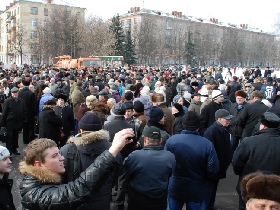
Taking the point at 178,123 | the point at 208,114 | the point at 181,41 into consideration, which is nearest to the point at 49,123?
the point at 178,123

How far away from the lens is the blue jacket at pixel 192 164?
13.1 feet

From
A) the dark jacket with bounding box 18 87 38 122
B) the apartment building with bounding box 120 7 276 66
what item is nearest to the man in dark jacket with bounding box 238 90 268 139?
the dark jacket with bounding box 18 87 38 122

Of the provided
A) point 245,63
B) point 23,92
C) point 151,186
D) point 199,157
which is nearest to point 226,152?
point 199,157

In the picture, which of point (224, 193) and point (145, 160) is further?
point (224, 193)

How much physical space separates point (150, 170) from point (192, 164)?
0.73 meters

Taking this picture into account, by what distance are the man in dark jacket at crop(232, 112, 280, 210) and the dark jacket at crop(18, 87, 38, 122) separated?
266 inches

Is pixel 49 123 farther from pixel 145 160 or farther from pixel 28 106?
pixel 145 160

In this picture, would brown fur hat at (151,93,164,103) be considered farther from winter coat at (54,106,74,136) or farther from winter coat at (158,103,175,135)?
winter coat at (54,106,74,136)

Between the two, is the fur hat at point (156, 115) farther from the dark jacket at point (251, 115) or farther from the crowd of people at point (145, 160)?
the dark jacket at point (251, 115)

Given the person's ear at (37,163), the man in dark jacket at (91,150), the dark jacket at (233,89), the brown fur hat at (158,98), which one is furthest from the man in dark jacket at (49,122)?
the dark jacket at (233,89)

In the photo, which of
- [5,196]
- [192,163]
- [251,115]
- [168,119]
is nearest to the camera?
[5,196]

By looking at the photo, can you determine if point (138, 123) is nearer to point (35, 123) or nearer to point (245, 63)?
point (35, 123)

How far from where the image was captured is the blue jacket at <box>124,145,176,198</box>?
11.7 feet

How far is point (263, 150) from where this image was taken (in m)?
3.89
